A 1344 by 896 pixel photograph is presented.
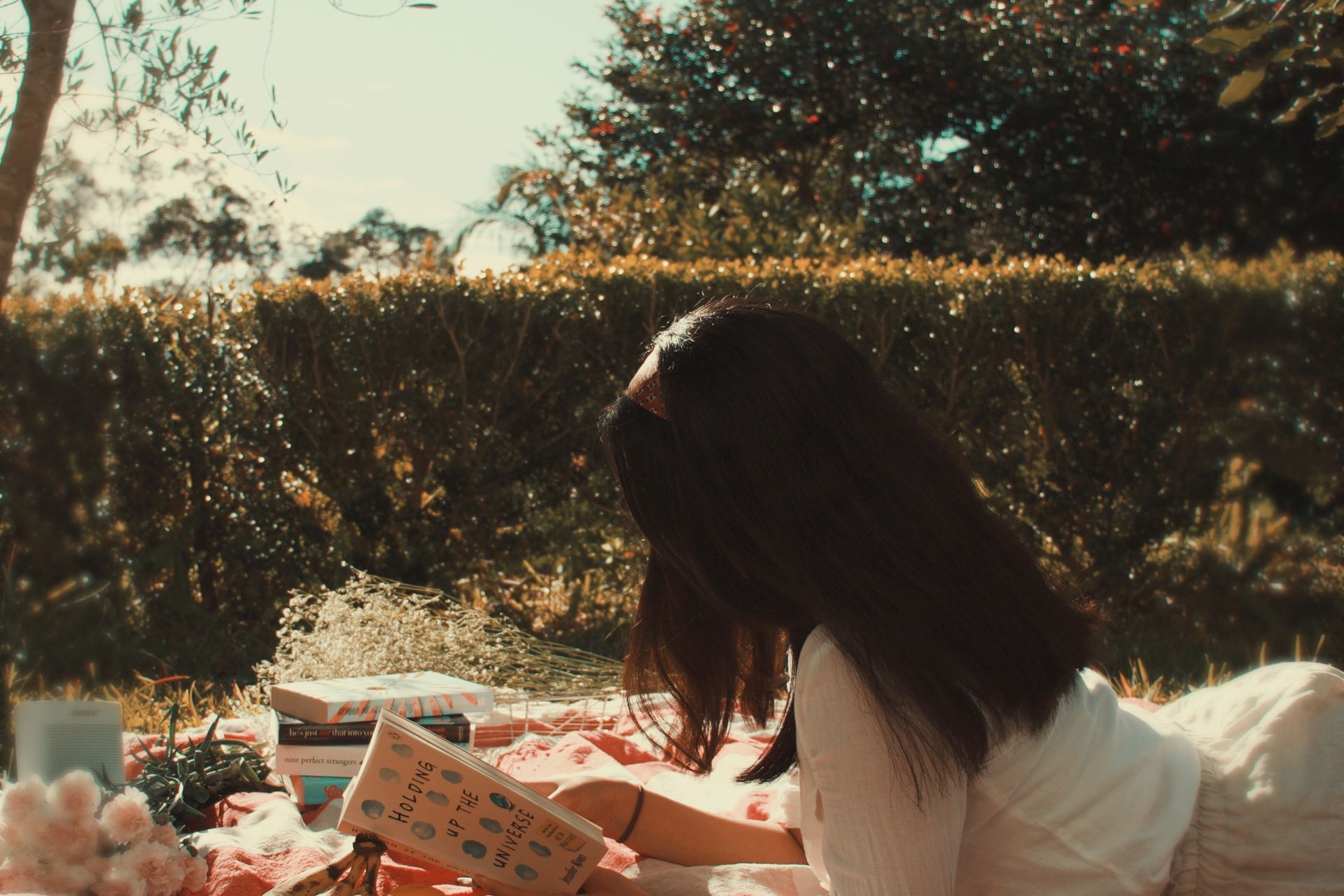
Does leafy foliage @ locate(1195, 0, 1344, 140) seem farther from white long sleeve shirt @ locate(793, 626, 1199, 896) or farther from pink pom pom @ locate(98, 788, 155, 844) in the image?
pink pom pom @ locate(98, 788, 155, 844)

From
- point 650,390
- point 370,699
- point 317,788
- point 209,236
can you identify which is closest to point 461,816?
point 650,390

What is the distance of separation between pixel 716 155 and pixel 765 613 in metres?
11.7

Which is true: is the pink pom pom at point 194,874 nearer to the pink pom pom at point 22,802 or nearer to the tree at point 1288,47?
the pink pom pom at point 22,802

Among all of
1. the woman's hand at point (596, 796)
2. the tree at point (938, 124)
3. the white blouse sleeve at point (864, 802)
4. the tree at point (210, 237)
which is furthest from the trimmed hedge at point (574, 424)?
the tree at point (210, 237)

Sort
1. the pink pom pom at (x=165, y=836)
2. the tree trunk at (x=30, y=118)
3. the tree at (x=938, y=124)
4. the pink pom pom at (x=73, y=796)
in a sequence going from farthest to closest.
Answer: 1. the tree at (x=938, y=124)
2. the tree trunk at (x=30, y=118)
3. the pink pom pom at (x=165, y=836)
4. the pink pom pom at (x=73, y=796)

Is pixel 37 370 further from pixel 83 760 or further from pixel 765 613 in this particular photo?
pixel 765 613

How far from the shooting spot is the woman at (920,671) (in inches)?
57.3

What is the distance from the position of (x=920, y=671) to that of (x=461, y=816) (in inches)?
29.4

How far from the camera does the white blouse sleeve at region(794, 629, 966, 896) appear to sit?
4.75 feet

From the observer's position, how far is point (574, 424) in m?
5.59

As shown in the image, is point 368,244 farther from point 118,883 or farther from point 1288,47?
point 118,883

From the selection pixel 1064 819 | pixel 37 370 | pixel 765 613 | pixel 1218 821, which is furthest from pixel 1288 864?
pixel 37 370

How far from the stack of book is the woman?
3.18 feet

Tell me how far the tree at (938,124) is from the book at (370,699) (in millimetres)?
9499
